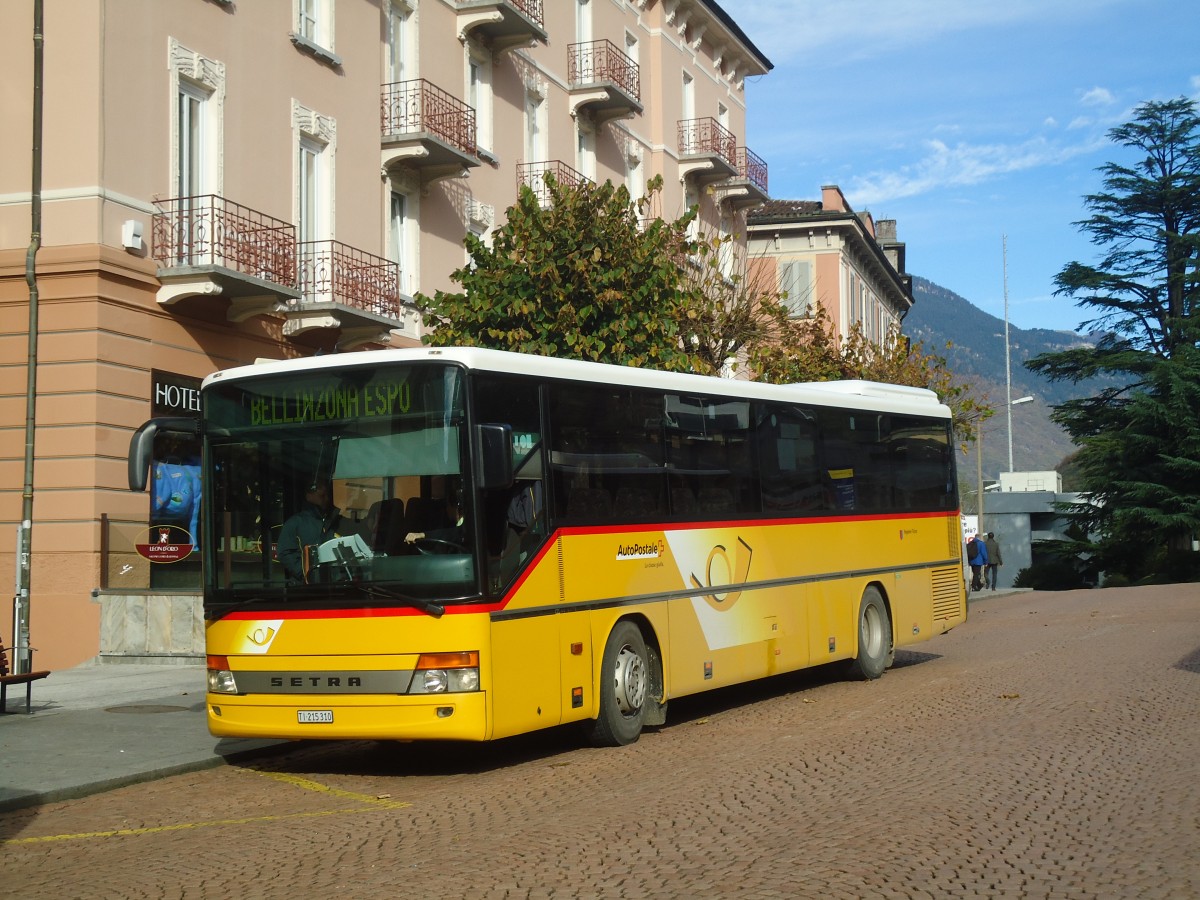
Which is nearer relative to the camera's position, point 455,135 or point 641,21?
point 455,135

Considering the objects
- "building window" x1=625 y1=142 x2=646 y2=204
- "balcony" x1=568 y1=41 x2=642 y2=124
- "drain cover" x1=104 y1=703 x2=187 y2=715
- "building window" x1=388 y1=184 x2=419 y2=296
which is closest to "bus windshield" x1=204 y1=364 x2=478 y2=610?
"drain cover" x1=104 y1=703 x2=187 y2=715

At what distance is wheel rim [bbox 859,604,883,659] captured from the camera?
16.4 m

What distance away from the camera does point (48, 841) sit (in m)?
8.47

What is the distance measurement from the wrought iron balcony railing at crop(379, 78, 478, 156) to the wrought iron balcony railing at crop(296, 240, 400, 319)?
9.83ft

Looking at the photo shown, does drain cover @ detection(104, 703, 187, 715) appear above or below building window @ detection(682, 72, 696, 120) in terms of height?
below

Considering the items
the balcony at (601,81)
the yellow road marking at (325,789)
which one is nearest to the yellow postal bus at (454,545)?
the yellow road marking at (325,789)

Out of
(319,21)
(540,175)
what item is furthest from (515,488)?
(540,175)

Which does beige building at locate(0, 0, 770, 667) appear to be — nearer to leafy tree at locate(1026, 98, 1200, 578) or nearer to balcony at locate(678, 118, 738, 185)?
balcony at locate(678, 118, 738, 185)

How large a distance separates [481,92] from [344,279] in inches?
316

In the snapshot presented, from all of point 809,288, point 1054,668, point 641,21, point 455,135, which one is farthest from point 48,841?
point 809,288

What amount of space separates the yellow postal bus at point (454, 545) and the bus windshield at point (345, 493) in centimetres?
1

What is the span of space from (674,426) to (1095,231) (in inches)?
1877

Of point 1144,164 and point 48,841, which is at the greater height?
point 1144,164

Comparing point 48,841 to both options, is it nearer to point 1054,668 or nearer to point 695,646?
point 695,646
